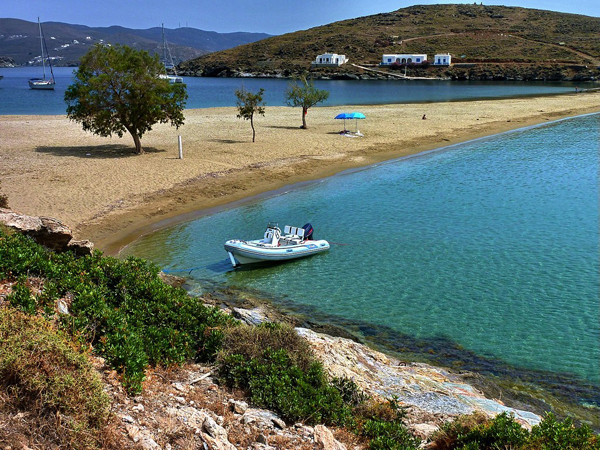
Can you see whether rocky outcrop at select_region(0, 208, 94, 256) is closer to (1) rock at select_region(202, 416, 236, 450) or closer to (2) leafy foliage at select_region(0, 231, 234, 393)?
(2) leafy foliage at select_region(0, 231, 234, 393)

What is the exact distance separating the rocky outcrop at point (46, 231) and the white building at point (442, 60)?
482 ft

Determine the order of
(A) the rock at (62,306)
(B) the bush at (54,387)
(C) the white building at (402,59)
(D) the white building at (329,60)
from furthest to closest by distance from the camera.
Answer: (D) the white building at (329,60) < (C) the white building at (402,59) < (A) the rock at (62,306) < (B) the bush at (54,387)

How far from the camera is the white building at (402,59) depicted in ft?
492

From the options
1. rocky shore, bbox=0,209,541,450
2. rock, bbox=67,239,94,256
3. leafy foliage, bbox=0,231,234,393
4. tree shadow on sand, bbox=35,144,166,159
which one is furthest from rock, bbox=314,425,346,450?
tree shadow on sand, bbox=35,144,166,159

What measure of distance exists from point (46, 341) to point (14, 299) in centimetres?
178

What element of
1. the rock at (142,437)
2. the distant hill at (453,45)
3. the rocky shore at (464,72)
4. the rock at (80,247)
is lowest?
the rock at (142,437)

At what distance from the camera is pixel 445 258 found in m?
18.1

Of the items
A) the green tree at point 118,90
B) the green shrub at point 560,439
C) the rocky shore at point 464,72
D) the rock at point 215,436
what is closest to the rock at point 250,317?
the rock at point 215,436

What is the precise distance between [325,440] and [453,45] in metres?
172

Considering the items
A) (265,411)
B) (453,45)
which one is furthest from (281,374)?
(453,45)

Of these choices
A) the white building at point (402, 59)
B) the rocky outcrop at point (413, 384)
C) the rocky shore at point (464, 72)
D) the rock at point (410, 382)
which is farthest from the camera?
the white building at point (402, 59)

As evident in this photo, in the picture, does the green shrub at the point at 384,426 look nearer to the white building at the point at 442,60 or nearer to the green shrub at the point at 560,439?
the green shrub at the point at 560,439

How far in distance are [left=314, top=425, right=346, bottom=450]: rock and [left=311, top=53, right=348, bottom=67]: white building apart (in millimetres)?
154744

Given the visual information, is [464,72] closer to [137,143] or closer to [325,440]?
[137,143]
